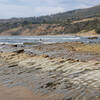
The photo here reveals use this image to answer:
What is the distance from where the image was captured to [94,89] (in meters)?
8.49

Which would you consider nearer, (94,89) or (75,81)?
(94,89)

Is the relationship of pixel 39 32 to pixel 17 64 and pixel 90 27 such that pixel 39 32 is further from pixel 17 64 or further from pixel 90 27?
pixel 17 64

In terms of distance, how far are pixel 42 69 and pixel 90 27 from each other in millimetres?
131102

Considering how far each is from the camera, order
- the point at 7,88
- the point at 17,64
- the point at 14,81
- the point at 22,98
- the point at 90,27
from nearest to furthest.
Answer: the point at 22,98
the point at 7,88
the point at 14,81
the point at 17,64
the point at 90,27

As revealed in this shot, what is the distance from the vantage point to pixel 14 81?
35.6 ft

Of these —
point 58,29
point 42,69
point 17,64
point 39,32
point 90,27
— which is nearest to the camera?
point 42,69

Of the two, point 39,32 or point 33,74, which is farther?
point 39,32

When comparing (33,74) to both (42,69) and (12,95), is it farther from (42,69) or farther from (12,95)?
(12,95)

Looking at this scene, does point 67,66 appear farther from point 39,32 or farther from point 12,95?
point 39,32

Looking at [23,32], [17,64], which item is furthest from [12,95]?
[23,32]

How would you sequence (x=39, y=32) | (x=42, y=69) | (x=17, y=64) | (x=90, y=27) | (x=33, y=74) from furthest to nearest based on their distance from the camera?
(x=39, y=32) < (x=90, y=27) < (x=17, y=64) < (x=42, y=69) < (x=33, y=74)

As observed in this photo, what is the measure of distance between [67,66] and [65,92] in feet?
13.1

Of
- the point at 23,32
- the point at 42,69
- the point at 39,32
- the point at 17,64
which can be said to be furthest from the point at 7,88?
the point at 23,32

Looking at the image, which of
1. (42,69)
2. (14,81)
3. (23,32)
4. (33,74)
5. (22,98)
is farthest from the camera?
(23,32)
